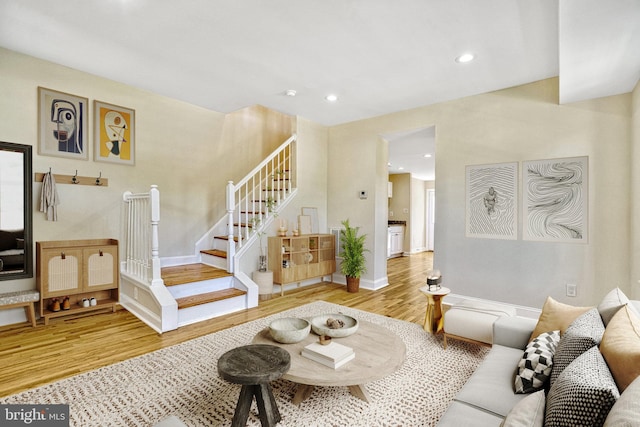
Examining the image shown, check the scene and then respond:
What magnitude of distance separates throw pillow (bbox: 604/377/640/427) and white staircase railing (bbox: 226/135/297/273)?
158 inches

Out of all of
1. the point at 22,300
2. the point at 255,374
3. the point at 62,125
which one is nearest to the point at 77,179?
the point at 62,125

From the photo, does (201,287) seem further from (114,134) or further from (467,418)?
(467,418)

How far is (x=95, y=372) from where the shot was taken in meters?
2.44

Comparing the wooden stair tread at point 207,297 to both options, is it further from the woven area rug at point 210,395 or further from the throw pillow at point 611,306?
the throw pillow at point 611,306

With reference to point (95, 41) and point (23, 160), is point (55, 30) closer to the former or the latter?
point (95, 41)

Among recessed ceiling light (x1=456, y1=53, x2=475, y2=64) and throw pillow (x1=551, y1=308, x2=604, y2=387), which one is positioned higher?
recessed ceiling light (x1=456, y1=53, x2=475, y2=64)

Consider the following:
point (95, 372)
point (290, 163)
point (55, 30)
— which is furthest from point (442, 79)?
point (95, 372)

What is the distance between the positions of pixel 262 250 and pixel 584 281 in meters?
4.14

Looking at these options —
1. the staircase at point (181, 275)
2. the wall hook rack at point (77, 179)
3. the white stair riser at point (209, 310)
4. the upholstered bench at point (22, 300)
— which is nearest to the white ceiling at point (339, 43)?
the wall hook rack at point (77, 179)

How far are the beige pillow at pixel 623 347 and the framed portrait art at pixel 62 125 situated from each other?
5.09 metres

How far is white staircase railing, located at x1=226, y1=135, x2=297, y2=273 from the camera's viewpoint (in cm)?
439

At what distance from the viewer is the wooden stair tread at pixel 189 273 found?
12.9ft

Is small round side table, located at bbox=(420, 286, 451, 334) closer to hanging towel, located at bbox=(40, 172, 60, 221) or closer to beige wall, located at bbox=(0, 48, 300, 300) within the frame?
beige wall, located at bbox=(0, 48, 300, 300)

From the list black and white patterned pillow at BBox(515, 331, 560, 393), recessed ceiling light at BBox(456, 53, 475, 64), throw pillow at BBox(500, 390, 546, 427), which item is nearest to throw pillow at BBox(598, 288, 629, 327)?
black and white patterned pillow at BBox(515, 331, 560, 393)
